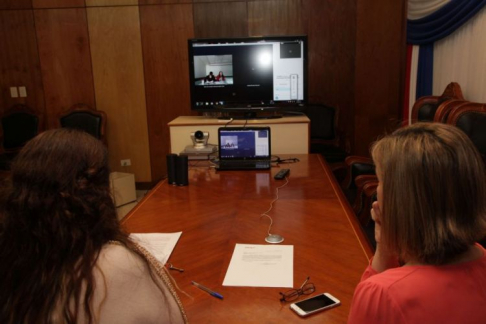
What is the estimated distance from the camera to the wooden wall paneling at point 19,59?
5.24 meters

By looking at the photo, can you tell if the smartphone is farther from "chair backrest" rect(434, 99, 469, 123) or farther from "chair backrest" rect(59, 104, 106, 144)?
"chair backrest" rect(59, 104, 106, 144)

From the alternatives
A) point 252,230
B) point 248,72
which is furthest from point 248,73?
point 252,230

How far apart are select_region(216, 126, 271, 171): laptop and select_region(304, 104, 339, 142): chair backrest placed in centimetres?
205

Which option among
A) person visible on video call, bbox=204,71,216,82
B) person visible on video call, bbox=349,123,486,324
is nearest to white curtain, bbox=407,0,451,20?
person visible on video call, bbox=204,71,216,82

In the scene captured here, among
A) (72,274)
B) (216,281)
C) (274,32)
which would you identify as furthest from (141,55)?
(72,274)

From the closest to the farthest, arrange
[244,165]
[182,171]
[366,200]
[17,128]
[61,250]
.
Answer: [61,250] → [182,171] → [244,165] → [366,200] → [17,128]

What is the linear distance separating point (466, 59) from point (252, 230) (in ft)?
8.92

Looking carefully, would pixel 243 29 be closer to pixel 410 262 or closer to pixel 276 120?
pixel 276 120

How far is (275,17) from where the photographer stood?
502 cm

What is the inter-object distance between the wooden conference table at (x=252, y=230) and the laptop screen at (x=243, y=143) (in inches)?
6.7

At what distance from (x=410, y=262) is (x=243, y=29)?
174 inches

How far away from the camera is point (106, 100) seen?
5.38 m

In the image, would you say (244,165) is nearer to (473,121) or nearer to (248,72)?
(248,72)

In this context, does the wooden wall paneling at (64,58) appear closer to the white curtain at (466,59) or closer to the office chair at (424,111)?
the office chair at (424,111)
